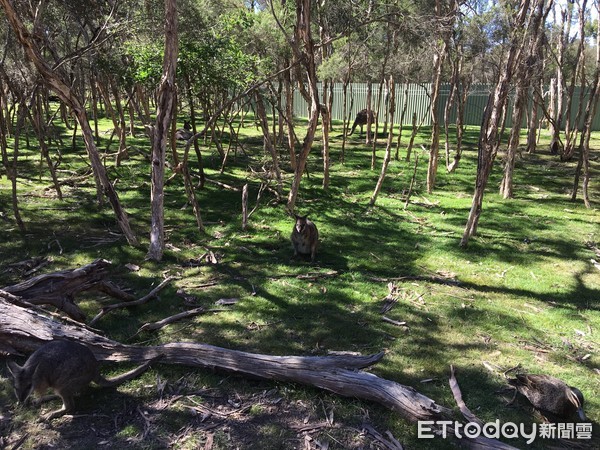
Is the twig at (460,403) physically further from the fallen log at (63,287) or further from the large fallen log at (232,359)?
the fallen log at (63,287)

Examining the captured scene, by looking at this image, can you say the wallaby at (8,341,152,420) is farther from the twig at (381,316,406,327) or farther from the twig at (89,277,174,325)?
the twig at (381,316,406,327)

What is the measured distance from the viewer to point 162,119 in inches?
307

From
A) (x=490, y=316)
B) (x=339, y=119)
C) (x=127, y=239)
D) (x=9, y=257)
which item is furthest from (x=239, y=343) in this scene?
(x=339, y=119)

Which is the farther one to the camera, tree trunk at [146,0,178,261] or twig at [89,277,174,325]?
tree trunk at [146,0,178,261]

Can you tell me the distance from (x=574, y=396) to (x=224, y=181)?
11.0 m

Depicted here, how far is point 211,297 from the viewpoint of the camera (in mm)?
7035

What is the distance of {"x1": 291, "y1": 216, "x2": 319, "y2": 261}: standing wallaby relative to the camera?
8375 millimetres

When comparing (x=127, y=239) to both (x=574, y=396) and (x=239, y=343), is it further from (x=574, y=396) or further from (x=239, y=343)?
(x=574, y=396)

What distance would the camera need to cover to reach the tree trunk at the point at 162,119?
738 centimetres

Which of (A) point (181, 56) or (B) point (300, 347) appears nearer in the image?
(B) point (300, 347)

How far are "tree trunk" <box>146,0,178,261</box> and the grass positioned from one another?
44 centimetres

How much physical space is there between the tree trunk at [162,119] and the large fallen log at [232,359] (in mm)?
2927

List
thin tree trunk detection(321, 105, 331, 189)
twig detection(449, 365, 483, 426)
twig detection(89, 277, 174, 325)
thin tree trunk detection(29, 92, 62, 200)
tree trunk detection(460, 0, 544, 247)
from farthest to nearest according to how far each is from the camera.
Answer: thin tree trunk detection(321, 105, 331, 189) < thin tree trunk detection(29, 92, 62, 200) < tree trunk detection(460, 0, 544, 247) < twig detection(89, 277, 174, 325) < twig detection(449, 365, 483, 426)

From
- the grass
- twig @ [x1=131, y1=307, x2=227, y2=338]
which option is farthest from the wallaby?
twig @ [x1=131, y1=307, x2=227, y2=338]
